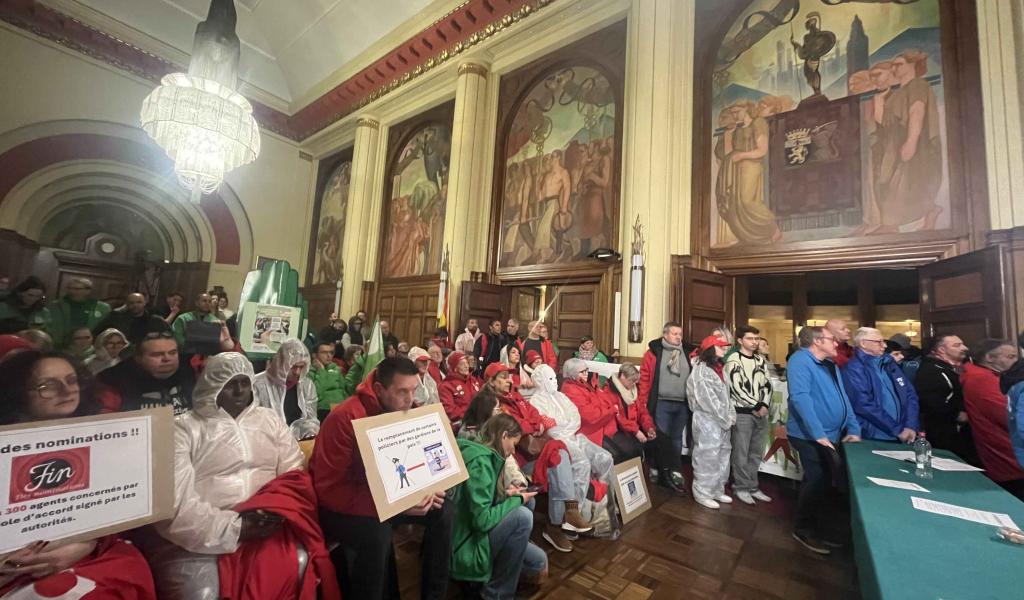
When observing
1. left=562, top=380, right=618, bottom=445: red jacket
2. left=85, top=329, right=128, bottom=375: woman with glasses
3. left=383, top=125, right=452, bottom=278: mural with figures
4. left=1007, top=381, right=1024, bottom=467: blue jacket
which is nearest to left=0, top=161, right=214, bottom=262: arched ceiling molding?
left=383, top=125, right=452, bottom=278: mural with figures

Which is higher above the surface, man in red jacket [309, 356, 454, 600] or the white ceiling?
the white ceiling

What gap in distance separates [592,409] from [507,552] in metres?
1.81

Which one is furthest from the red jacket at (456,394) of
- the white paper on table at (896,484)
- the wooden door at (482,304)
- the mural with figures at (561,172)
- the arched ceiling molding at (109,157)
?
the arched ceiling molding at (109,157)

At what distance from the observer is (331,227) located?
12.7 metres

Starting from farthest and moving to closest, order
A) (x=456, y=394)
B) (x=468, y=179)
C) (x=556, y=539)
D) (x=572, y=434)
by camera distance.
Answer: (x=468, y=179), (x=456, y=394), (x=572, y=434), (x=556, y=539)

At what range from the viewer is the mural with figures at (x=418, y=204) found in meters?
9.84

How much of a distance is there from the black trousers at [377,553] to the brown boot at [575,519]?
3.99 ft

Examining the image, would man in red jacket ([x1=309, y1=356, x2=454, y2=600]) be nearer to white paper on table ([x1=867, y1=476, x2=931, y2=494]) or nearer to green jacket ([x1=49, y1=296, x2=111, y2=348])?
white paper on table ([x1=867, y1=476, x2=931, y2=494])

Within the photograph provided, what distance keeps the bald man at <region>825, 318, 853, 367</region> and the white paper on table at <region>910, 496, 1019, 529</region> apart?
6.68ft

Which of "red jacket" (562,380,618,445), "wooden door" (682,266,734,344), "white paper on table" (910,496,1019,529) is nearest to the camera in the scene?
"white paper on table" (910,496,1019,529)

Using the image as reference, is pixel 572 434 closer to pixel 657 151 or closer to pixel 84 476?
pixel 84 476

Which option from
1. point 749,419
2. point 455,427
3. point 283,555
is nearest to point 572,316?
point 749,419

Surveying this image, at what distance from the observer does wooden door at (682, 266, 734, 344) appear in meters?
5.66

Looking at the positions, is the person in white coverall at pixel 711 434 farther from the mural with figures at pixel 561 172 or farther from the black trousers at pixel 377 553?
the mural with figures at pixel 561 172
